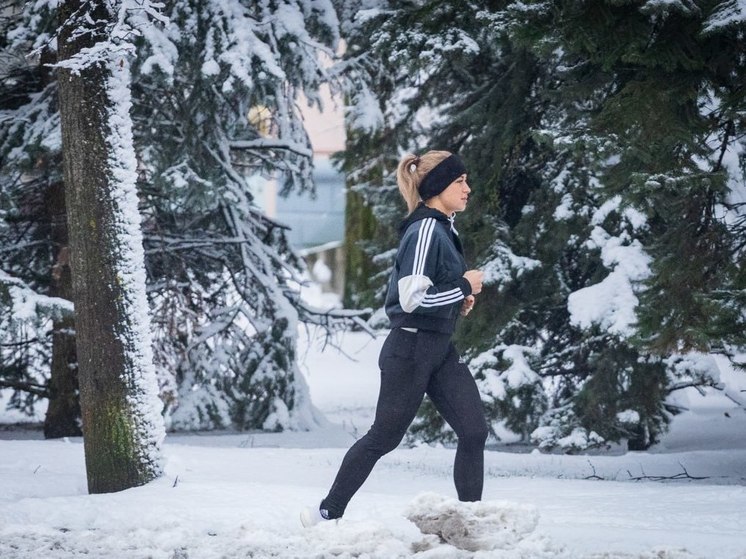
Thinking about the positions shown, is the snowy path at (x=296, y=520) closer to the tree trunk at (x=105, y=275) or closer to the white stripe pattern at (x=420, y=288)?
the tree trunk at (x=105, y=275)

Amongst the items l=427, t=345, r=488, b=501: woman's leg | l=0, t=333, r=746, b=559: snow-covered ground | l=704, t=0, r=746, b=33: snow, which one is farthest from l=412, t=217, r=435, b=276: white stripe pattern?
l=704, t=0, r=746, b=33: snow

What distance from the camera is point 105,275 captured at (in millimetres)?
6160

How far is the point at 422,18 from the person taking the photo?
819 centimetres

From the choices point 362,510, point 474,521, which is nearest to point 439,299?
point 474,521

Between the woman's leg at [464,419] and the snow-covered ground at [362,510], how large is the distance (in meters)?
0.17

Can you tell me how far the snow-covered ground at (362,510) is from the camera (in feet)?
15.3

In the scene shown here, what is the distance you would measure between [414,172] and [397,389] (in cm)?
108

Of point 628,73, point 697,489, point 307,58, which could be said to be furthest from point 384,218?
point 697,489

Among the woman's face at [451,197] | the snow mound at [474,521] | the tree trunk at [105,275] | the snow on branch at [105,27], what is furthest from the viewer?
the tree trunk at [105,275]

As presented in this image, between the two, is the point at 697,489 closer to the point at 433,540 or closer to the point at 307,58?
the point at 433,540

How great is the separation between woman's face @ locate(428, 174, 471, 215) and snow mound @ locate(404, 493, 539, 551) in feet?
4.53

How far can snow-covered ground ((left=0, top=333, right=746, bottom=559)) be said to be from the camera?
468cm

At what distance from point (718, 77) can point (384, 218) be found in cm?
498

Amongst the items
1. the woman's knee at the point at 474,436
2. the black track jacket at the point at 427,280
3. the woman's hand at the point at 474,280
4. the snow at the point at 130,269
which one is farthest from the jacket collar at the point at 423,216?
the snow at the point at 130,269
